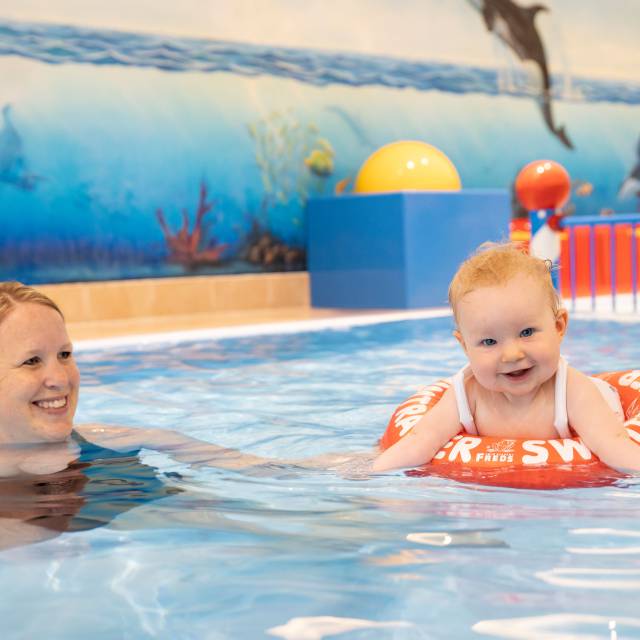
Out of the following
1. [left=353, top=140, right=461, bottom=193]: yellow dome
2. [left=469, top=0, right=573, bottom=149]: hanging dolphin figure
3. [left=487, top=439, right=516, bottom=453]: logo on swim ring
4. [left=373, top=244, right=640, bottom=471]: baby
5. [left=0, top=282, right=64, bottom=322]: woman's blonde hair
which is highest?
[left=469, top=0, right=573, bottom=149]: hanging dolphin figure

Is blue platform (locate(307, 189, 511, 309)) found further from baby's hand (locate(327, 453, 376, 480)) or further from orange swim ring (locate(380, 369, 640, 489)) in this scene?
orange swim ring (locate(380, 369, 640, 489))

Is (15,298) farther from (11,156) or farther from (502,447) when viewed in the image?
(11,156)

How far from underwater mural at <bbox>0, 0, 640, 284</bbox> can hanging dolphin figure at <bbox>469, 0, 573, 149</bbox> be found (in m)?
0.02

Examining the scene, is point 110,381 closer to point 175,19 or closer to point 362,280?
point 362,280

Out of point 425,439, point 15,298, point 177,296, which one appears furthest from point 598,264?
point 15,298

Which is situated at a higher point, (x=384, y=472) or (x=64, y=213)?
(x=64, y=213)


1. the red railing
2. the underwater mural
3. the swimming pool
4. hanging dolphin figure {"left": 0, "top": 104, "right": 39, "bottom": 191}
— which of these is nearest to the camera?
the swimming pool

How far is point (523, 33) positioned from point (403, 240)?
4.45 m

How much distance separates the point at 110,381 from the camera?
17.8 ft

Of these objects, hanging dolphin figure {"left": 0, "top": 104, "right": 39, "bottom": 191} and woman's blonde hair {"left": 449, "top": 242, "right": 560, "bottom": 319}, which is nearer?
woman's blonde hair {"left": 449, "top": 242, "right": 560, "bottom": 319}

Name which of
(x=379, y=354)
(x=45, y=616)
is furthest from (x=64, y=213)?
(x=45, y=616)

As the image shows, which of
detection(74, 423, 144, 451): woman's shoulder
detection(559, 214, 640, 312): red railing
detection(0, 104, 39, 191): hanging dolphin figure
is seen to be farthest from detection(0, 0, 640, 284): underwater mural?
detection(74, 423, 144, 451): woman's shoulder

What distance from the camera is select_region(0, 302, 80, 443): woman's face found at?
290 centimetres

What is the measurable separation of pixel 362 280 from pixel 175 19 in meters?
2.92
